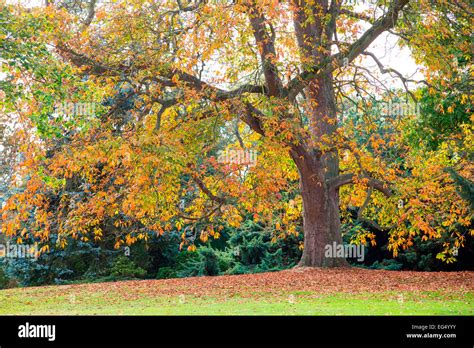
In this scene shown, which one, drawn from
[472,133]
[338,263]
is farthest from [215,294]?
[472,133]

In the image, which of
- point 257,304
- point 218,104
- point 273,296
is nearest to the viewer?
point 257,304

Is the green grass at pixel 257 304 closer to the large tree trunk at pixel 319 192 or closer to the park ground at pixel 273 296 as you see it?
the park ground at pixel 273 296

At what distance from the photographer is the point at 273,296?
41.4 ft

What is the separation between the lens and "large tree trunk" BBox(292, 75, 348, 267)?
17281 mm

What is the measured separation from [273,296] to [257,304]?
1174 millimetres

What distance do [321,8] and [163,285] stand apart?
26.2 feet

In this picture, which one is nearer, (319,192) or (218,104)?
(218,104)

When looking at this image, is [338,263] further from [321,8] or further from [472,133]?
[321,8]

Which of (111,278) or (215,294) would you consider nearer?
(215,294)

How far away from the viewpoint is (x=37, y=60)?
11.0m
